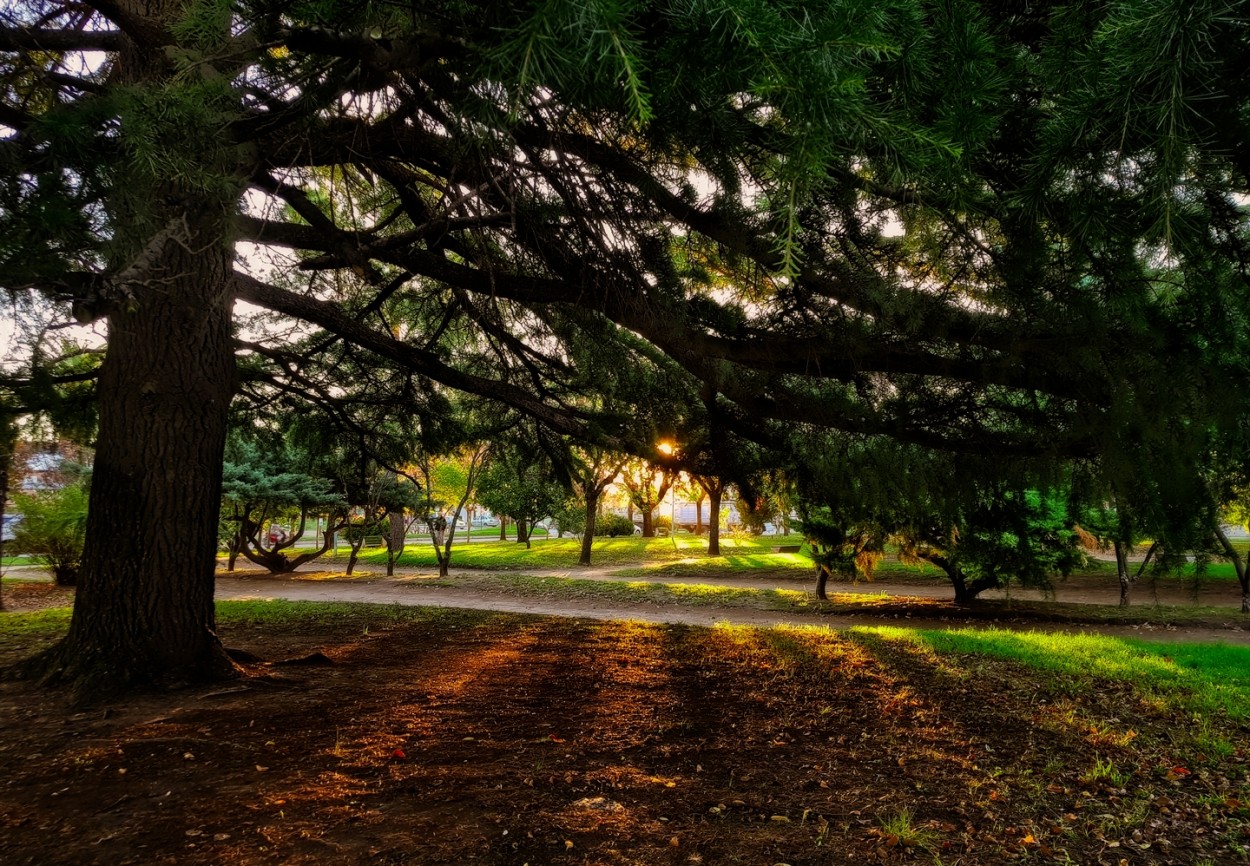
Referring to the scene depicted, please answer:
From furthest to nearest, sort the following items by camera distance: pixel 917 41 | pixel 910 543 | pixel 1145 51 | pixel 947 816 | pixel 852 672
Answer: pixel 910 543, pixel 852 672, pixel 947 816, pixel 917 41, pixel 1145 51

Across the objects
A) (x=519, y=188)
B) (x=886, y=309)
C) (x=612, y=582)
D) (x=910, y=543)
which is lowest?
(x=612, y=582)

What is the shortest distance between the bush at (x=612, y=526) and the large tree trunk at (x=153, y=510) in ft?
102

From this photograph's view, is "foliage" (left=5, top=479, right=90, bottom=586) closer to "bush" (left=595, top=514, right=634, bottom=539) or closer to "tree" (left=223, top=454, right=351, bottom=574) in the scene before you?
"tree" (left=223, top=454, right=351, bottom=574)

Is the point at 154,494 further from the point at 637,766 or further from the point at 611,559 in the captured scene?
A: the point at 611,559

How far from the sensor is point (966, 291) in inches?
136

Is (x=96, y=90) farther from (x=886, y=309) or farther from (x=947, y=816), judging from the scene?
(x=947, y=816)

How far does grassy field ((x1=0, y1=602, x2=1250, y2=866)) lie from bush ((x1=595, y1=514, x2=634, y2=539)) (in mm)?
30021

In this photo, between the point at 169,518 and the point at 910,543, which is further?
the point at 910,543

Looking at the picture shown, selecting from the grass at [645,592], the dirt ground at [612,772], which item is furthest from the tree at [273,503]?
the dirt ground at [612,772]

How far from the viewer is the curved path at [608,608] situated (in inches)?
406

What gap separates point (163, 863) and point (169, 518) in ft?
9.51

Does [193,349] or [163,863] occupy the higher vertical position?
[193,349]

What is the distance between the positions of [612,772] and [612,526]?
33425 millimetres

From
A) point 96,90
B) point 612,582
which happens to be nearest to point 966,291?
point 96,90
